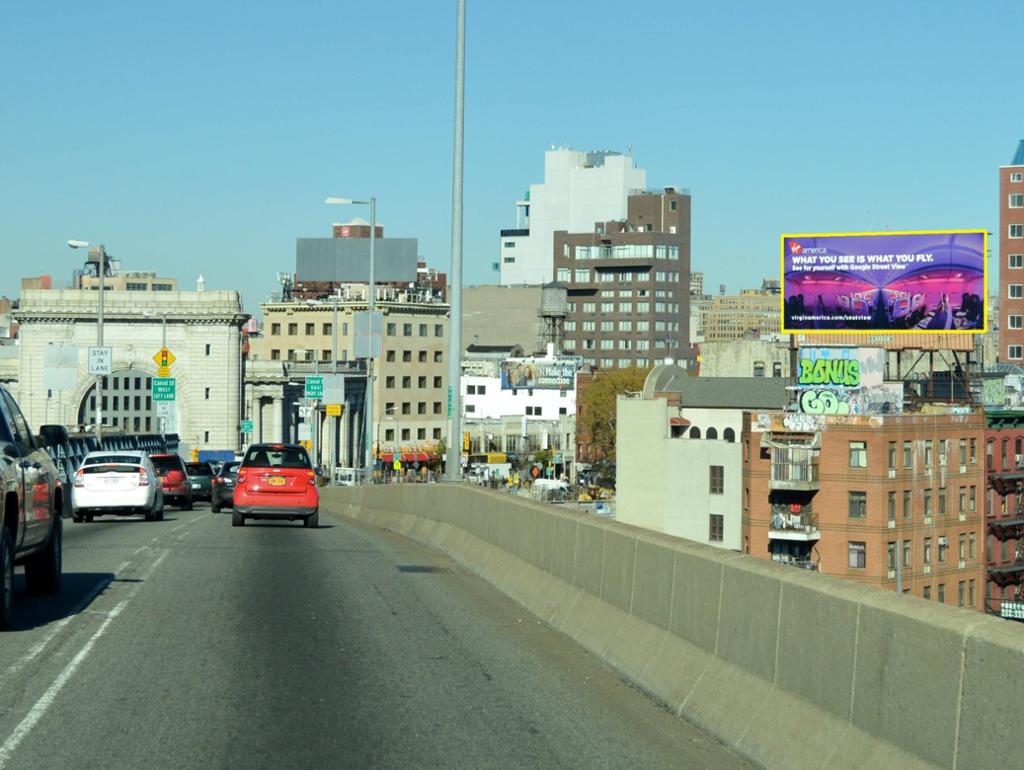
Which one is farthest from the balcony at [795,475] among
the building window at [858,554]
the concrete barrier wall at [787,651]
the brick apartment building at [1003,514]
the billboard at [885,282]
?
the concrete barrier wall at [787,651]

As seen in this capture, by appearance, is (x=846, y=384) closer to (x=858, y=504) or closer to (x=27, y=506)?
(x=858, y=504)

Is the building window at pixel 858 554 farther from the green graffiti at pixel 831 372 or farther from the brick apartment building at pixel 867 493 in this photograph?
the green graffiti at pixel 831 372

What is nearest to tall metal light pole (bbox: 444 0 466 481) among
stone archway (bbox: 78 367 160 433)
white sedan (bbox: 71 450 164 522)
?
white sedan (bbox: 71 450 164 522)

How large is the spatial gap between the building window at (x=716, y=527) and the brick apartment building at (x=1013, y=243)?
59.9 metres

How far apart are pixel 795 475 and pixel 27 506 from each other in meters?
78.4

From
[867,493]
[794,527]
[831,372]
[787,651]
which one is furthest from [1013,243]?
[787,651]

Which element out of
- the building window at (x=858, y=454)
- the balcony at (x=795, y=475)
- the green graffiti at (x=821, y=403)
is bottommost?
the balcony at (x=795, y=475)

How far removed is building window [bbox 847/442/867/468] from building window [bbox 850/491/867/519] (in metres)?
1.58

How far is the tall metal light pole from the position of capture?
27.6m

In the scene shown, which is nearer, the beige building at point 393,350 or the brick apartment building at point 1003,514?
the brick apartment building at point 1003,514

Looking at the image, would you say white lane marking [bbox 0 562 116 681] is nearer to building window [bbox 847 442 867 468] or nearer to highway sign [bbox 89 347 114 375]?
highway sign [bbox 89 347 114 375]

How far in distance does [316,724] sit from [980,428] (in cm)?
8687

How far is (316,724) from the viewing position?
10.1m

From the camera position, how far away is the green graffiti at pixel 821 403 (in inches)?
3580
